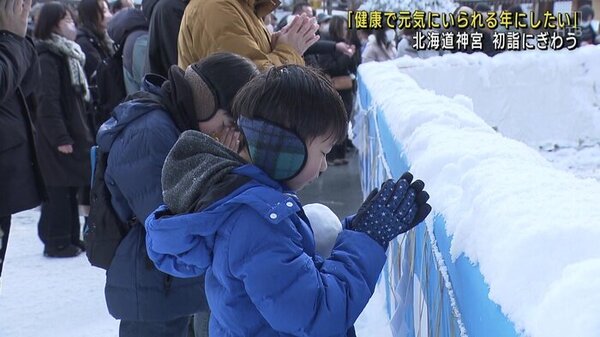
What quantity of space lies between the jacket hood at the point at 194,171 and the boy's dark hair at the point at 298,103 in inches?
3.7

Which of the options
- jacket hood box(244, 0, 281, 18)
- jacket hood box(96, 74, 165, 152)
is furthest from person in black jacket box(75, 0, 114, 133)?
jacket hood box(96, 74, 165, 152)

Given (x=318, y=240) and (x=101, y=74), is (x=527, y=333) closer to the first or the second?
(x=318, y=240)

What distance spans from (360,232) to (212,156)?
1.01ft

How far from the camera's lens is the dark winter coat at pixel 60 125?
4316mm

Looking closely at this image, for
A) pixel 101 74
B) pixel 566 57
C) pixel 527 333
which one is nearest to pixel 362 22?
pixel 566 57

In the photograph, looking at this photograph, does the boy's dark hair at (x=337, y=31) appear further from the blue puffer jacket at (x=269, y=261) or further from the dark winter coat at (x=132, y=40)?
the blue puffer jacket at (x=269, y=261)

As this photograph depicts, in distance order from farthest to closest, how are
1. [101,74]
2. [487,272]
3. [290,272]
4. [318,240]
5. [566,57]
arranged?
1. [566,57]
2. [101,74]
3. [318,240]
4. [290,272]
5. [487,272]

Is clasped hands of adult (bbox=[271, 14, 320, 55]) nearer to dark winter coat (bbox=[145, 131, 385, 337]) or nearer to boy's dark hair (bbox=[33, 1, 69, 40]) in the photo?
dark winter coat (bbox=[145, 131, 385, 337])

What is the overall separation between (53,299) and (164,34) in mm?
1744

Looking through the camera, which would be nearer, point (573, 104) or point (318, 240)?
point (318, 240)

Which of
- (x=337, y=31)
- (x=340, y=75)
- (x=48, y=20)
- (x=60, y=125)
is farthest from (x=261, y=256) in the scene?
(x=337, y=31)

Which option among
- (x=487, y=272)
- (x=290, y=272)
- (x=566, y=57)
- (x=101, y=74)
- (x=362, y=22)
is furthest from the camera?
(x=362, y=22)

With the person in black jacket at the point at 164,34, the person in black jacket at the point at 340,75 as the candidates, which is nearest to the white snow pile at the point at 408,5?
the person in black jacket at the point at 340,75

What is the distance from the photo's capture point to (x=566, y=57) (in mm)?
6121
